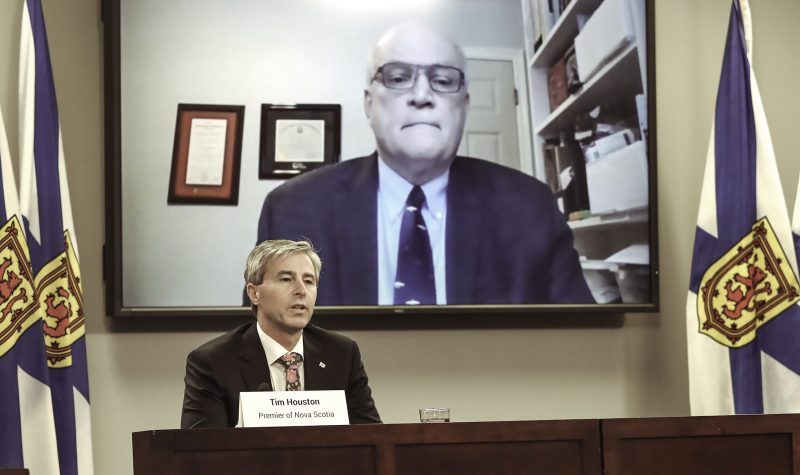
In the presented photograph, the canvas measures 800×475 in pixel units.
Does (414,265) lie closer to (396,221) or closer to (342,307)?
(396,221)

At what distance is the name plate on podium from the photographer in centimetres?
279

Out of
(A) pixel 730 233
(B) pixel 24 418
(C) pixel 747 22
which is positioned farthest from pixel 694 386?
(B) pixel 24 418

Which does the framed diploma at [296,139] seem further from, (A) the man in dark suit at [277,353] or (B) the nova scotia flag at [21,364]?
(B) the nova scotia flag at [21,364]

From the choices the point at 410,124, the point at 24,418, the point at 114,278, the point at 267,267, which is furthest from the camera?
the point at 410,124

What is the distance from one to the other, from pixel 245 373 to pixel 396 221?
1.35 meters

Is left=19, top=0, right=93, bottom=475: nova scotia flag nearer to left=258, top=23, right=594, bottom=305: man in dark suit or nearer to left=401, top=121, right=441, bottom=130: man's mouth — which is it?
left=258, top=23, right=594, bottom=305: man in dark suit

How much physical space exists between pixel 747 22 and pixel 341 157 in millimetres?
1852

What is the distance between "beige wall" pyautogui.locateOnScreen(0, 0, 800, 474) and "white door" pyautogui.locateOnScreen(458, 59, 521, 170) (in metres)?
0.72

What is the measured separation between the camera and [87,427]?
4.09 meters

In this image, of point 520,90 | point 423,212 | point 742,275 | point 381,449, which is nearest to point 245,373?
point 381,449

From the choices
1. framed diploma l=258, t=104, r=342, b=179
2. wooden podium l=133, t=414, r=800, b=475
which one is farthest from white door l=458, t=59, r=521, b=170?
wooden podium l=133, t=414, r=800, b=475

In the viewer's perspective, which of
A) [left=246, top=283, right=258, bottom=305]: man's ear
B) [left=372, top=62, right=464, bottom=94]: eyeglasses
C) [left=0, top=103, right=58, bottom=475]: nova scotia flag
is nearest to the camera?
[left=246, top=283, right=258, bottom=305]: man's ear

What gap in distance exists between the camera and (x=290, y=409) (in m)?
2.83

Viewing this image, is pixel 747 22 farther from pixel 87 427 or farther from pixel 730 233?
pixel 87 427
